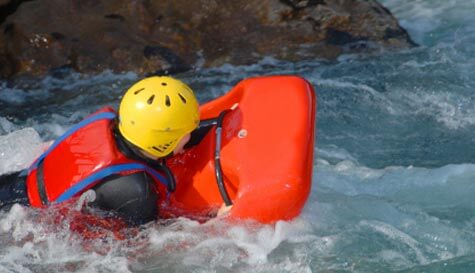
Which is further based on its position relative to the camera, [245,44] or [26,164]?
[245,44]

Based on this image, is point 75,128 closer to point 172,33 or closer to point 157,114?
point 157,114

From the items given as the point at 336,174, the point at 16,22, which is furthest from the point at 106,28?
the point at 336,174

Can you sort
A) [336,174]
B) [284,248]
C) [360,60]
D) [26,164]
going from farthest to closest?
1. [360,60]
2. [336,174]
3. [26,164]
4. [284,248]

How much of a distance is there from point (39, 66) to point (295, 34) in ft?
8.62

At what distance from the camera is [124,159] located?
5.02 m

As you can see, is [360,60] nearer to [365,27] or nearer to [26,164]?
[365,27]

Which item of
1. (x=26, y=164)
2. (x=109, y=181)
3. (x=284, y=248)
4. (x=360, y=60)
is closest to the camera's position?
(x=109, y=181)

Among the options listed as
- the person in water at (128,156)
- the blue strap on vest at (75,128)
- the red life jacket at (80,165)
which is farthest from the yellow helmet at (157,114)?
the blue strap on vest at (75,128)

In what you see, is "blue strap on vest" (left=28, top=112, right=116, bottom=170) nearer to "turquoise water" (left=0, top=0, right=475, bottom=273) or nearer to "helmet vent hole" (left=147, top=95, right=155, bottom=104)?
"turquoise water" (left=0, top=0, right=475, bottom=273)

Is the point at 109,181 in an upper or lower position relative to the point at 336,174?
upper

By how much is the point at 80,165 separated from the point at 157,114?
57 centimetres

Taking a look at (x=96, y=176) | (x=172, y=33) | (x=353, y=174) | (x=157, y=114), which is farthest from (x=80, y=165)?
(x=172, y=33)

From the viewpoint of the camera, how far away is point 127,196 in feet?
16.0

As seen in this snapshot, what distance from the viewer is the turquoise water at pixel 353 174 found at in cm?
521
